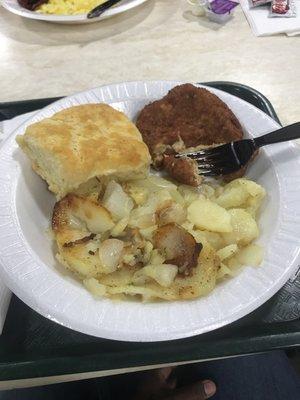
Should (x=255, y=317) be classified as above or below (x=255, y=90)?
below

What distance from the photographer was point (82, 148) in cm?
109

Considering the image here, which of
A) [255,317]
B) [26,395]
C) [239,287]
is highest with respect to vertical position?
[239,287]

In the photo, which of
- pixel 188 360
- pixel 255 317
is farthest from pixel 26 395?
pixel 255 317

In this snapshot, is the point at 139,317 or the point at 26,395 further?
the point at 26,395

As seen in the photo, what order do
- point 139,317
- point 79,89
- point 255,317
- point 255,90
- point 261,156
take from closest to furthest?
point 139,317 → point 255,317 → point 261,156 → point 255,90 → point 79,89

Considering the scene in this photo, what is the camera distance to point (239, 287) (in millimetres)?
967

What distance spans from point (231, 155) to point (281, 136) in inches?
5.5

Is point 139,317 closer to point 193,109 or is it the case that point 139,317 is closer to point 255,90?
point 193,109

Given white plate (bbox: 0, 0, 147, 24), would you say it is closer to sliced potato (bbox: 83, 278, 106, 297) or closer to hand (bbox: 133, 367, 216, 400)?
sliced potato (bbox: 83, 278, 106, 297)

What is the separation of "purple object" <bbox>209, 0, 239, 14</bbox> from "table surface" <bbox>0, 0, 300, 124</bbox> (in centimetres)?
6

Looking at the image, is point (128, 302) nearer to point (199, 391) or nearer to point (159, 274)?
point (159, 274)

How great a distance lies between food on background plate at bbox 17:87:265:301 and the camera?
0.97 meters

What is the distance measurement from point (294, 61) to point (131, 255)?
1.25m

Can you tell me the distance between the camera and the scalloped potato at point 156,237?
96 centimetres
